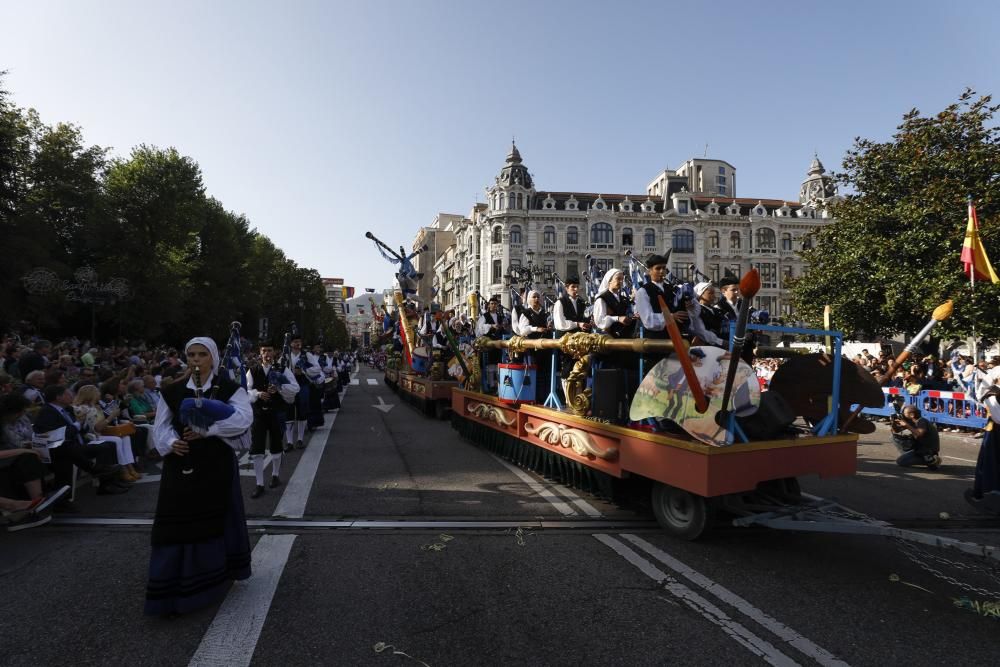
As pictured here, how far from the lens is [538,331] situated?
7.96 m

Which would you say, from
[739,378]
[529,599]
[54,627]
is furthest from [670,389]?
[54,627]

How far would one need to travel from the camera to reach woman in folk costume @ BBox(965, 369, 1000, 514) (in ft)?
19.4

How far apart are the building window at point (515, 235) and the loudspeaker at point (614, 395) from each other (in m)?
55.5

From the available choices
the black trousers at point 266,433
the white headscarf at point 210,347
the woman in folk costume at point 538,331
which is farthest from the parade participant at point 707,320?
the black trousers at point 266,433

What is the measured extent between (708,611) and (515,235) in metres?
58.4

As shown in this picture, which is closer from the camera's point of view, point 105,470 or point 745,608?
point 745,608

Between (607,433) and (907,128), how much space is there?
20138 millimetres

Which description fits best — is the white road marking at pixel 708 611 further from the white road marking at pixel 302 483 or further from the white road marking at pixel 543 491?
the white road marking at pixel 302 483

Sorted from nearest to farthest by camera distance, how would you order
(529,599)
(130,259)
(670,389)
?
1. (529,599)
2. (670,389)
3. (130,259)

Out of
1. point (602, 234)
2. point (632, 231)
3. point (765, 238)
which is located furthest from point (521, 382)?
point (765, 238)

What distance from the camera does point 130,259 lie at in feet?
97.5

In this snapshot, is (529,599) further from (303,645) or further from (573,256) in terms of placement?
(573,256)

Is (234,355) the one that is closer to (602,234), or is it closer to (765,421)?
(765,421)

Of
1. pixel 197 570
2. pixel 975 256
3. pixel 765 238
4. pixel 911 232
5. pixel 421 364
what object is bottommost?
pixel 197 570
